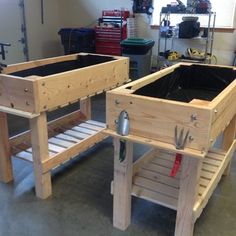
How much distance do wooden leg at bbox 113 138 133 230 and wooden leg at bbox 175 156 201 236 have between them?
33 cm

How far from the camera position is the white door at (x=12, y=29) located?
507cm

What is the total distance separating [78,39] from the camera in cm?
543

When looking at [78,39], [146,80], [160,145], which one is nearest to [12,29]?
[78,39]

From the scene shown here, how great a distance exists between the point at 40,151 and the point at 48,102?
1.15 feet

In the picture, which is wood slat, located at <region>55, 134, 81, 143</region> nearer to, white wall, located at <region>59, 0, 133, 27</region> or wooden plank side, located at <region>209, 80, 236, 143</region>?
wooden plank side, located at <region>209, 80, 236, 143</region>

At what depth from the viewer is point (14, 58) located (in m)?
5.41

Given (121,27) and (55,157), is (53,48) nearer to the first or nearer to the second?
(121,27)

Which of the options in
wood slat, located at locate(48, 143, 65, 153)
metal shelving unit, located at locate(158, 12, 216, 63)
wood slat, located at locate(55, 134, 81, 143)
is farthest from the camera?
metal shelving unit, located at locate(158, 12, 216, 63)

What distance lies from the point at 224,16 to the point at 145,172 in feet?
12.9

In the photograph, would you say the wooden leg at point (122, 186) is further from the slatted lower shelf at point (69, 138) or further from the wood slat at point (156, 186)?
the slatted lower shelf at point (69, 138)

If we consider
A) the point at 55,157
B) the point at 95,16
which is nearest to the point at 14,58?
the point at 95,16

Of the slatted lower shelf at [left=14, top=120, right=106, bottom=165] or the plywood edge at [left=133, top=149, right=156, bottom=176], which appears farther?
the slatted lower shelf at [left=14, top=120, right=106, bottom=165]

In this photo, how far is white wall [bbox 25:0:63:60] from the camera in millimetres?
5581

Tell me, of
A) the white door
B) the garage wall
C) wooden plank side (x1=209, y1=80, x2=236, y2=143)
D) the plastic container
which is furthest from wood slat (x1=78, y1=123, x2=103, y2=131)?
the garage wall
